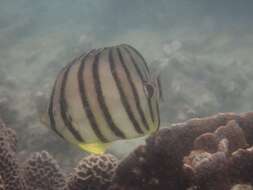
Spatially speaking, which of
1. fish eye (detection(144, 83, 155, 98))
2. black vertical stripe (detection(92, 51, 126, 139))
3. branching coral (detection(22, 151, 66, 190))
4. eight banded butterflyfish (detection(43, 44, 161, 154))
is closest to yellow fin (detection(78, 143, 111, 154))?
eight banded butterflyfish (detection(43, 44, 161, 154))

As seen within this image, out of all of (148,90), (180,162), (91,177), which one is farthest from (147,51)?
(148,90)

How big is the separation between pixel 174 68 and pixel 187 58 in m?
0.88

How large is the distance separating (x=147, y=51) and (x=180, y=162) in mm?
14286

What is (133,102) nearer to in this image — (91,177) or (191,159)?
(191,159)

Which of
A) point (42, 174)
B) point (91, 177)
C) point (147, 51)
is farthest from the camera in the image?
point (147, 51)

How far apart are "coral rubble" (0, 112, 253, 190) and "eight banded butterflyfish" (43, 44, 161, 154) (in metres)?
0.89

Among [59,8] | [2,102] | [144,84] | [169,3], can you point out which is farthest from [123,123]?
[59,8]

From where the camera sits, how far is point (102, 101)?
1.78m

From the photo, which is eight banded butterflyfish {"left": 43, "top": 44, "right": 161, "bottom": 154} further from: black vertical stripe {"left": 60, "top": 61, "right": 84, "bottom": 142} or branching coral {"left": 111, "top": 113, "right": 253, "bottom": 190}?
branching coral {"left": 111, "top": 113, "right": 253, "bottom": 190}

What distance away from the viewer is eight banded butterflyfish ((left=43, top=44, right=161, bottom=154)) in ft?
5.84

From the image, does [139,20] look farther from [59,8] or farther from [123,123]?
[123,123]

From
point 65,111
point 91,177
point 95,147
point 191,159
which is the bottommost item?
point 91,177

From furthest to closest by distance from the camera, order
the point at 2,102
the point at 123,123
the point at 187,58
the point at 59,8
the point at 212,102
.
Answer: the point at 59,8
the point at 187,58
the point at 212,102
the point at 2,102
the point at 123,123

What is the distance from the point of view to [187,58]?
1295 cm
